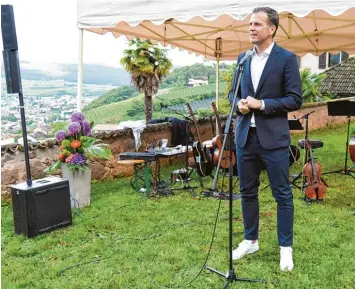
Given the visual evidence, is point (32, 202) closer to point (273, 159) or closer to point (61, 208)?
point (61, 208)

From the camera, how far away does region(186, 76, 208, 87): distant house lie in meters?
9.84

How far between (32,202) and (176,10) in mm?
2421

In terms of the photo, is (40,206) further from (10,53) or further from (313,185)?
(313,185)

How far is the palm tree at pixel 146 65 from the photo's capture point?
909 centimetres

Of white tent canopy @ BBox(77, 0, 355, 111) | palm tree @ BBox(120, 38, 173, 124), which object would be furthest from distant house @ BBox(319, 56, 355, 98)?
palm tree @ BBox(120, 38, 173, 124)

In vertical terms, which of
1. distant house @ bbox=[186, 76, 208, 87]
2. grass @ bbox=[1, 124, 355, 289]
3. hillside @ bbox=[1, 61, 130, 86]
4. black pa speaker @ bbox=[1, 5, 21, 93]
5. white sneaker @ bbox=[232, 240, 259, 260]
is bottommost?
grass @ bbox=[1, 124, 355, 289]

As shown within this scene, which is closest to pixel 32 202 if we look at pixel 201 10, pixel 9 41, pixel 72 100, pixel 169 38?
pixel 9 41

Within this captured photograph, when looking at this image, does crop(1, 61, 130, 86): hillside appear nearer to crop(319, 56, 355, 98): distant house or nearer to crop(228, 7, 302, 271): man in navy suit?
crop(228, 7, 302, 271): man in navy suit

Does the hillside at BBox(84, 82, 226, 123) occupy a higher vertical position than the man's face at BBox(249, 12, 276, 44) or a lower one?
lower

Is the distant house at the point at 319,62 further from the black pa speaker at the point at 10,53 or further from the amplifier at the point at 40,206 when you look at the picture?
the black pa speaker at the point at 10,53

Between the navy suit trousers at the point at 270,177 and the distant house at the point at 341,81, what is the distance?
1524cm

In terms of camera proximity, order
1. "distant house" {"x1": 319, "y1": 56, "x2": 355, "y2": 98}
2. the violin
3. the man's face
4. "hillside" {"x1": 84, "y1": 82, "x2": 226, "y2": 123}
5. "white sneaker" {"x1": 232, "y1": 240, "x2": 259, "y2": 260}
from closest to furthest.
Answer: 1. the man's face
2. "white sneaker" {"x1": 232, "y1": 240, "x2": 259, "y2": 260}
3. the violin
4. "hillside" {"x1": 84, "y1": 82, "x2": 226, "y2": 123}
5. "distant house" {"x1": 319, "y1": 56, "x2": 355, "y2": 98}

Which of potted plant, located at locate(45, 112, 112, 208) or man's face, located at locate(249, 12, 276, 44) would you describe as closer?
man's face, located at locate(249, 12, 276, 44)

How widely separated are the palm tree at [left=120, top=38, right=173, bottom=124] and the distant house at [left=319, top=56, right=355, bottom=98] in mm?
10141
